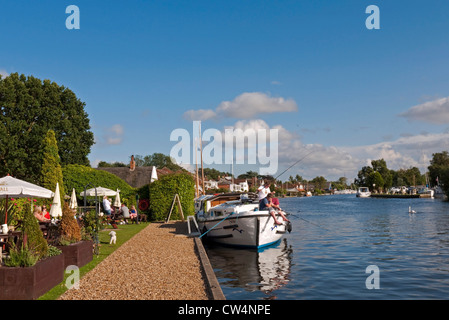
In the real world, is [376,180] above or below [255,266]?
above

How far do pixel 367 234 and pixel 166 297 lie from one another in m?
21.8

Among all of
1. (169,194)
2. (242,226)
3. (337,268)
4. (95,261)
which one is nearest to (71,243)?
(95,261)

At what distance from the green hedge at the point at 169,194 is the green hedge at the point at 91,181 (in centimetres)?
283

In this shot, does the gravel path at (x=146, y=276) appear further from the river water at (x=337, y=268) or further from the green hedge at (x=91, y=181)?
the green hedge at (x=91, y=181)

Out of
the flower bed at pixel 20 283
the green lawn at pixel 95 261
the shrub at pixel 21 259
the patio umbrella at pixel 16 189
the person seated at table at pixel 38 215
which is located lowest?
the green lawn at pixel 95 261

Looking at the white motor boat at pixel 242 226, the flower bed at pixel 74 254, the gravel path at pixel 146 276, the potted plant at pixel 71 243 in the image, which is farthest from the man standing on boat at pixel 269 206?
the flower bed at pixel 74 254

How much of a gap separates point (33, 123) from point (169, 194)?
72.2ft

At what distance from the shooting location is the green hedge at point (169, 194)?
3197cm

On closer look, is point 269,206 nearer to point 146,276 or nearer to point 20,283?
point 146,276

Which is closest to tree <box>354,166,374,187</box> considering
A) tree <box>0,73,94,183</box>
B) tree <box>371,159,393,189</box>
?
tree <box>371,159,393,189</box>

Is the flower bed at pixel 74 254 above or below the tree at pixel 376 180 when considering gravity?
below

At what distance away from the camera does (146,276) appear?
10930mm

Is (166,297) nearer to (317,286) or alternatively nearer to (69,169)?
(317,286)

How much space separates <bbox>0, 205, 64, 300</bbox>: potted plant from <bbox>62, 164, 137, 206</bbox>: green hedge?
2495 centimetres
